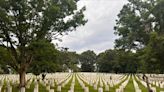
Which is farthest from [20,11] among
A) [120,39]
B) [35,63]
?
[120,39]

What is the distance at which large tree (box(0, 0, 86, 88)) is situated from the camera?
2206 centimetres

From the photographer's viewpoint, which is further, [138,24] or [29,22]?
[138,24]

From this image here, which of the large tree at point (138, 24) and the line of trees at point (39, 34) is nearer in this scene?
the line of trees at point (39, 34)

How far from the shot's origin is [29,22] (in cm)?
2278

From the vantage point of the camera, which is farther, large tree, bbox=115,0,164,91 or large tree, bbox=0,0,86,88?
large tree, bbox=115,0,164,91

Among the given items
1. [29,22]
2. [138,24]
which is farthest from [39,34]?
[138,24]

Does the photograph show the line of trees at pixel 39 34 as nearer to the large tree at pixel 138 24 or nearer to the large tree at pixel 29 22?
the large tree at pixel 29 22

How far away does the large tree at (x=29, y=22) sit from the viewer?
22062 millimetres

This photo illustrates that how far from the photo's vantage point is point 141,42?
1551 inches

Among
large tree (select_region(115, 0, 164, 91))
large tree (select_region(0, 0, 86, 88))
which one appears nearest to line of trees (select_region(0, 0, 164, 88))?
large tree (select_region(0, 0, 86, 88))

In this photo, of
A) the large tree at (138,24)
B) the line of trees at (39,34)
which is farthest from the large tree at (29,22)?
the large tree at (138,24)

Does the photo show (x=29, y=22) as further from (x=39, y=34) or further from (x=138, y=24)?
(x=138, y=24)

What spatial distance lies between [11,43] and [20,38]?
1.09 metres

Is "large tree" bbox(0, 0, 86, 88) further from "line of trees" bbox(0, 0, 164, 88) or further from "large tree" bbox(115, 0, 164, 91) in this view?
"large tree" bbox(115, 0, 164, 91)
